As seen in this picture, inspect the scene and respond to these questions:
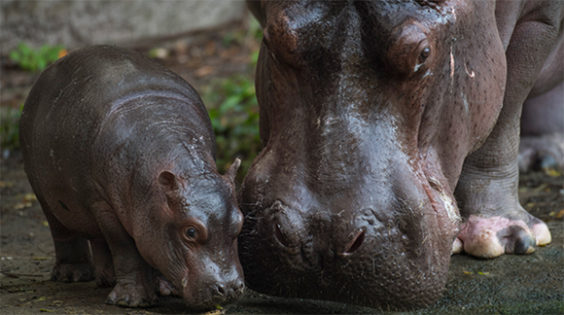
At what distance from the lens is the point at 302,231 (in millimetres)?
3064

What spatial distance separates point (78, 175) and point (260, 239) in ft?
2.84

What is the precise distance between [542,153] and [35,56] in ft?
15.7

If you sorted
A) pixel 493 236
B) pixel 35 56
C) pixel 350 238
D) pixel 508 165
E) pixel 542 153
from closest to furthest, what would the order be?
pixel 350 238 → pixel 493 236 → pixel 508 165 → pixel 542 153 → pixel 35 56

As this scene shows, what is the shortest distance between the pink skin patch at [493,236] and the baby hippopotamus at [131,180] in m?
1.40

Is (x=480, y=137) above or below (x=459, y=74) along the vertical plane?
below

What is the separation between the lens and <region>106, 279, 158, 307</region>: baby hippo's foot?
3.46 metres

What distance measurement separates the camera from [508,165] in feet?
15.6

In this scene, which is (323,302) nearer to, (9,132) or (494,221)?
(494,221)

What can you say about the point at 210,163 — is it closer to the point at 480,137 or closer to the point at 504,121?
the point at 480,137

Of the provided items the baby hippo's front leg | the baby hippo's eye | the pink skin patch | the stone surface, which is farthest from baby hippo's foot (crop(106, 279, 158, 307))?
the stone surface

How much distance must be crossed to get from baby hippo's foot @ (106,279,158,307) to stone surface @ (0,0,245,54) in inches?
229

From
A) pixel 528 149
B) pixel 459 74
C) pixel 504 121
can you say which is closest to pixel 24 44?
pixel 528 149

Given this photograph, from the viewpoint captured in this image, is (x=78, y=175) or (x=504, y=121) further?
(x=504, y=121)

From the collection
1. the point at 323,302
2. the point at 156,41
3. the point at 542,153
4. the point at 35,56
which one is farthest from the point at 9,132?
the point at 323,302
